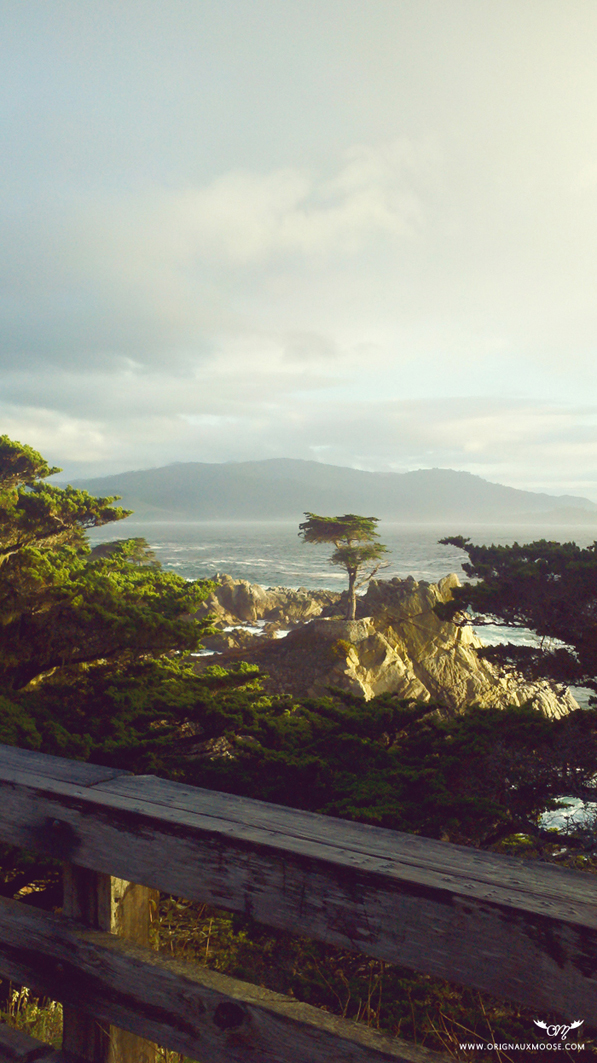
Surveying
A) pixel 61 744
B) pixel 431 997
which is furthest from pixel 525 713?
pixel 61 744

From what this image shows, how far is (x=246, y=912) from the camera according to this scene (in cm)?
129

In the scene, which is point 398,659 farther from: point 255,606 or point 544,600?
point 255,606

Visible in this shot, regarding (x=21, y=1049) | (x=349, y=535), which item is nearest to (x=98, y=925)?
(x=21, y=1049)

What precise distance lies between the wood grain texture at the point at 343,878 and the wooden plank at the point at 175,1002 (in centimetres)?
18

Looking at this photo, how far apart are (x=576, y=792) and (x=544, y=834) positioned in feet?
2.50

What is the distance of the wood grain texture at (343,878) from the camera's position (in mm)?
1056

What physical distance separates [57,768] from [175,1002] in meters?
0.67

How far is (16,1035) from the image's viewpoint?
160 centimetres

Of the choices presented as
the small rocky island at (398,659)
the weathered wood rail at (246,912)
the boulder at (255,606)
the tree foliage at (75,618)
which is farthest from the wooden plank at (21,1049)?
the boulder at (255,606)

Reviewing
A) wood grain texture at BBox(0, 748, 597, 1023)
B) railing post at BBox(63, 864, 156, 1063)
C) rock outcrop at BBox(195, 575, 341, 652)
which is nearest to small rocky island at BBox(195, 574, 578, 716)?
rock outcrop at BBox(195, 575, 341, 652)

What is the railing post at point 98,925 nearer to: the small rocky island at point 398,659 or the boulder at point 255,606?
the small rocky island at point 398,659

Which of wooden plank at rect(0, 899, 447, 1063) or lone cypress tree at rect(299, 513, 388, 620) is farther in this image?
lone cypress tree at rect(299, 513, 388, 620)

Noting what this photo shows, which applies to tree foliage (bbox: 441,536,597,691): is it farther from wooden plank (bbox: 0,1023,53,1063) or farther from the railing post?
wooden plank (bbox: 0,1023,53,1063)

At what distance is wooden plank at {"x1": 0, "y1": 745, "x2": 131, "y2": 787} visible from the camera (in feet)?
5.46
